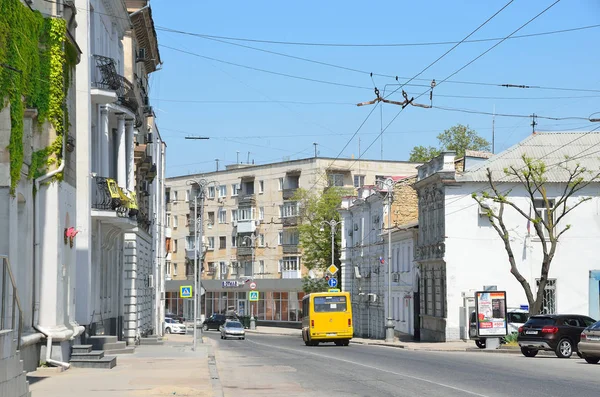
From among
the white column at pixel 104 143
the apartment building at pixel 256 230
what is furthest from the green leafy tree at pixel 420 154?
the white column at pixel 104 143

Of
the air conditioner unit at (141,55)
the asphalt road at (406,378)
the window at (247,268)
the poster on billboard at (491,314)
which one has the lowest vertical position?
the asphalt road at (406,378)

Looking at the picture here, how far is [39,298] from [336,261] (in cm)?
6973

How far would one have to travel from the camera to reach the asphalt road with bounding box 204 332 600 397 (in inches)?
776

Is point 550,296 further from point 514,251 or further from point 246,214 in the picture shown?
point 246,214

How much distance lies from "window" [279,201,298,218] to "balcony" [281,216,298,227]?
31 cm

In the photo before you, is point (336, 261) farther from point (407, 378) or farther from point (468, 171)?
point (407, 378)

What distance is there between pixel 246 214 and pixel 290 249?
7.50 metres

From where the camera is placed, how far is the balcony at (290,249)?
103688mm

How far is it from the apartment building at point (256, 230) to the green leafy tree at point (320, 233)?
5153 mm

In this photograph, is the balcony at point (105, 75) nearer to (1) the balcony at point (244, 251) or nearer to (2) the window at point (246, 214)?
(1) the balcony at point (244, 251)

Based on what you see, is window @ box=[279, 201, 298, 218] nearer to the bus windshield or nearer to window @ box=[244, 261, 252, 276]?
window @ box=[244, 261, 252, 276]

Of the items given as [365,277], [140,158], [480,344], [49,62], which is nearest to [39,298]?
[49,62]

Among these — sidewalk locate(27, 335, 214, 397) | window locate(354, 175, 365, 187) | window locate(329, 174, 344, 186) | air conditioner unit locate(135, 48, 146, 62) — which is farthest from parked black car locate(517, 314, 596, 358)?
window locate(354, 175, 365, 187)

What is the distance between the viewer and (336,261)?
92750mm
